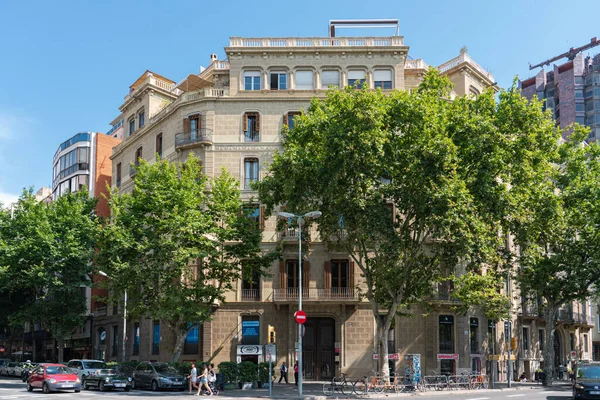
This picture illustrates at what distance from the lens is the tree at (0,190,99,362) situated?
4691 centimetres

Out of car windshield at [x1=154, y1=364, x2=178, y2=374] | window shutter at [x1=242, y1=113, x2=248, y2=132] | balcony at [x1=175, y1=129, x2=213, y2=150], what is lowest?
car windshield at [x1=154, y1=364, x2=178, y2=374]

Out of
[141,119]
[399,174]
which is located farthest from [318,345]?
[141,119]

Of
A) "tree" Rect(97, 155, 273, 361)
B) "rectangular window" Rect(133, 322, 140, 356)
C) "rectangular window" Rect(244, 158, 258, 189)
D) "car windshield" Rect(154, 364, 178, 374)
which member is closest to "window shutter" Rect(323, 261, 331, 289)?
"tree" Rect(97, 155, 273, 361)

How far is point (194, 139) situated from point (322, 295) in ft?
45.6

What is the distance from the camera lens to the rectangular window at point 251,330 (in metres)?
44.3

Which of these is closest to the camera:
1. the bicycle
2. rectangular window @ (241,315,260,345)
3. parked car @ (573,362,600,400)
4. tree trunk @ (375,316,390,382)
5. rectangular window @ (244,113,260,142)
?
parked car @ (573,362,600,400)

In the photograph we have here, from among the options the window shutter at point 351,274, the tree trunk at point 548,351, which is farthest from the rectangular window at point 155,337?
the tree trunk at point 548,351

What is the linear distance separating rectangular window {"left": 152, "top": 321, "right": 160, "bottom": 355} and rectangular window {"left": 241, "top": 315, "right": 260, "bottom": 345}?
23.3 ft

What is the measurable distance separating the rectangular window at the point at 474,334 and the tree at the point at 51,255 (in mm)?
26222

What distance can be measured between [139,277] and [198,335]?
30.6ft

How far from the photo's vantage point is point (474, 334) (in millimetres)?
46156

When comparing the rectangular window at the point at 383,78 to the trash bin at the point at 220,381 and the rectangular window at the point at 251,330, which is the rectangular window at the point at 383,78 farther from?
the trash bin at the point at 220,381

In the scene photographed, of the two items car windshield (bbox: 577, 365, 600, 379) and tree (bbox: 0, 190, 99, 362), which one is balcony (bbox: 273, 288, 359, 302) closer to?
tree (bbox: 0, 190, 99, 362)

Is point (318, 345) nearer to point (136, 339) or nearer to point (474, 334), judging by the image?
point (474, 334)
